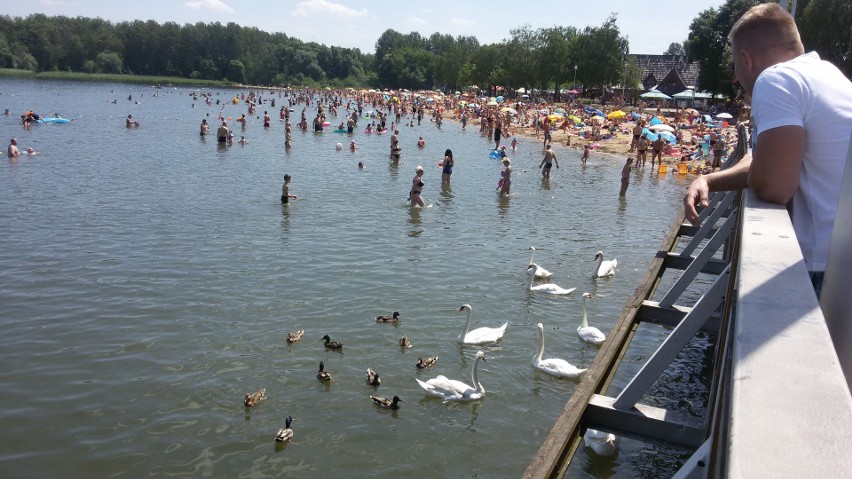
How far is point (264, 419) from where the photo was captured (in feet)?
28.4

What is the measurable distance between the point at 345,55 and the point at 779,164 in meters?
179

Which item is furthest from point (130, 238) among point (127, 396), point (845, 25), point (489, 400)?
point (845, 25)

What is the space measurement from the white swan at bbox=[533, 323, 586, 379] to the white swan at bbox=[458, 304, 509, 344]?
1.04 m

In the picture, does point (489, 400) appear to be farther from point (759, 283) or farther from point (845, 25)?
point (845, 25)

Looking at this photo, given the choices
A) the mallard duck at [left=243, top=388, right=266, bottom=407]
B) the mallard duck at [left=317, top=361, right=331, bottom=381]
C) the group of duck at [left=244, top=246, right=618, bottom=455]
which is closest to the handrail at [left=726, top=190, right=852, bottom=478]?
the group of duck at [left=244, top=246, right=618, bottom=455]

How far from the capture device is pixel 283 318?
12.0 metres

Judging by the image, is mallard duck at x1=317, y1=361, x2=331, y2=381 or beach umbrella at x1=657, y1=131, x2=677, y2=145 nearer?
mallard duck at x1=317, y1=361, x2=331, y2=381

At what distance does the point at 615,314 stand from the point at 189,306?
7883 millimetres

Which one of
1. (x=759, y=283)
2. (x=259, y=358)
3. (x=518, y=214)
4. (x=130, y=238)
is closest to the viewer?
(x=759, y=283)

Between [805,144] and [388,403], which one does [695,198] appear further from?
[388,403]

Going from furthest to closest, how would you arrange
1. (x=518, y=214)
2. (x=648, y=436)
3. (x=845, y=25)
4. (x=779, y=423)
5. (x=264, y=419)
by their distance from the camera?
(x=845, y=25), (x=518, y=214), (x=264, y=419), (x=648, y=436), (x=779, y=423)

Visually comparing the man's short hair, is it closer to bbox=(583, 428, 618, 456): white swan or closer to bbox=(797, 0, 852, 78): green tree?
bbox=(583, 428, 618, 456): white swan

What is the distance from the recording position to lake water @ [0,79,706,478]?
810cm

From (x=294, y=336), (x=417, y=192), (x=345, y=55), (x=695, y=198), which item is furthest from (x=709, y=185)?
(x=345, y=55)
